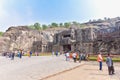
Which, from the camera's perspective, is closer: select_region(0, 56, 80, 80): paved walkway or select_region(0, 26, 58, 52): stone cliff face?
select_region(0, 56, 80, 80): paved walkway

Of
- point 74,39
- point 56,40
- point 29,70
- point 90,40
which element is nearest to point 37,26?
point 56,40

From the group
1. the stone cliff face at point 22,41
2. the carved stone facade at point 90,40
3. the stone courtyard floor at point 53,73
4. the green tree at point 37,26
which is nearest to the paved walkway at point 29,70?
the stone courtyard floor at point 53,73

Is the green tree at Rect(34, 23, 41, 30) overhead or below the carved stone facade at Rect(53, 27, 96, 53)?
overhead

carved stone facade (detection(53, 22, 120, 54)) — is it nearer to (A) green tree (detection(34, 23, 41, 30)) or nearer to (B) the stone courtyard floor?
(B) the stone courtyard floor

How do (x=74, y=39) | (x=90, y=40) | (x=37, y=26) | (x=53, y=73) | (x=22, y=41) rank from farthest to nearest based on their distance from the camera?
(x=37, y=26) → (x=22, y=41) → (x=74, y=39) → (x=90, y=40) → (x=53, y=73)

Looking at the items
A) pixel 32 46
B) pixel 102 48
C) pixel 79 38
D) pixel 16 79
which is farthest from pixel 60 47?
pixel 16 79

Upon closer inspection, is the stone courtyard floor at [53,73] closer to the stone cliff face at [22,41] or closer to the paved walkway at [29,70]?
the paved walkway at [29,70]

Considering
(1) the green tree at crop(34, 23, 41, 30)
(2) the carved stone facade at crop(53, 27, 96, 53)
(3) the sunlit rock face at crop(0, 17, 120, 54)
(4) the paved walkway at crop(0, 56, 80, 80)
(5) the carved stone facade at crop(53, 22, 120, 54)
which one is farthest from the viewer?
(1) the green tree at crop(34, 23, 41, 30)

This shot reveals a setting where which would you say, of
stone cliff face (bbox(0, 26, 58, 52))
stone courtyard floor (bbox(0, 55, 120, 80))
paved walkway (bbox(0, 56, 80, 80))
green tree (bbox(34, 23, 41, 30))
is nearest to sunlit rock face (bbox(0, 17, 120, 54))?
stone cliff face (bbox(0, 26, 58, 52))

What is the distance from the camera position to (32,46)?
6706 cm

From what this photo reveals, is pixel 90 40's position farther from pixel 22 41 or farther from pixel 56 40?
pixel 22 41

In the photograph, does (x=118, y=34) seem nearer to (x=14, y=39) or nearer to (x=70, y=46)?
(x=70, y=46)

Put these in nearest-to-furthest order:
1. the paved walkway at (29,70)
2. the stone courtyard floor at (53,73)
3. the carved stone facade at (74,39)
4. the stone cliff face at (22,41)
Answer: the stone courtyard floor at (53,73) < the paved walkway at (29,70) < the carved stone facade at (74,39) < the stone cliff face at (22,41)

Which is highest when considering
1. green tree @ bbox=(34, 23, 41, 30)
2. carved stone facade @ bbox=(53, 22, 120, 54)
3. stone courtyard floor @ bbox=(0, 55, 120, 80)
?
green tree @ bbox=(34, 23, 41, 30)
